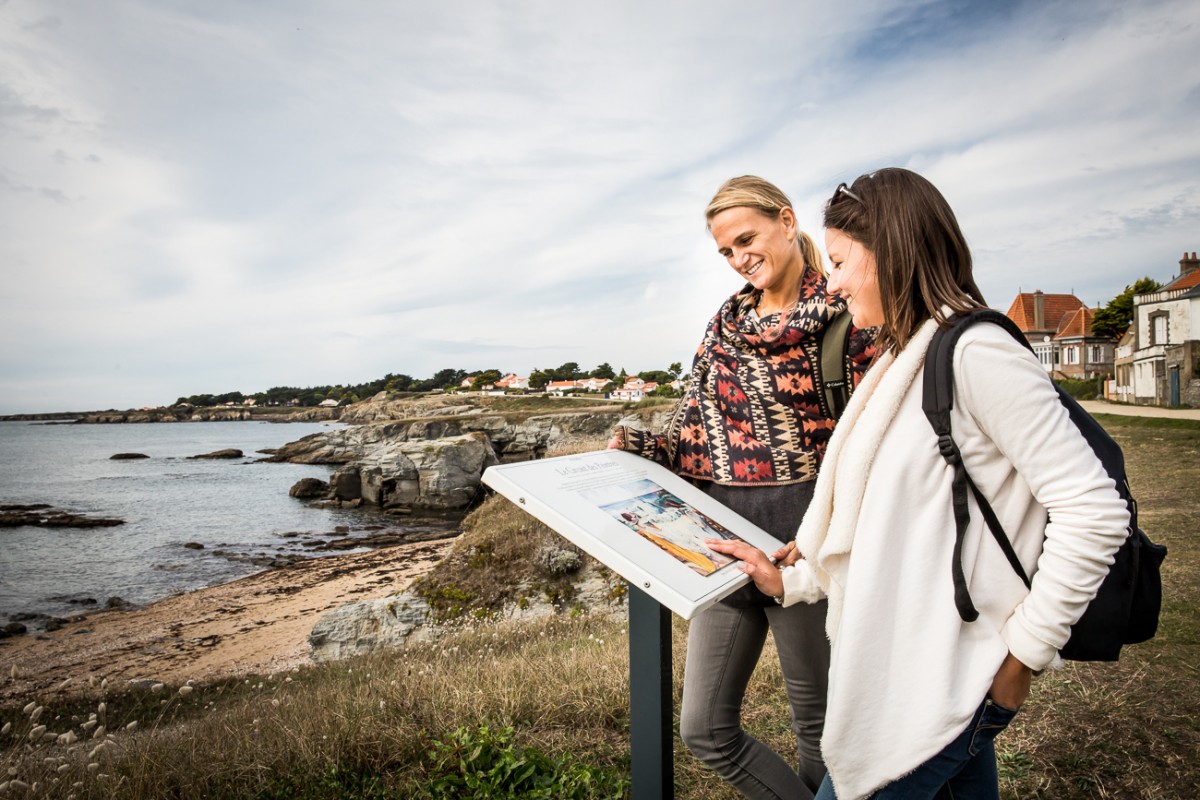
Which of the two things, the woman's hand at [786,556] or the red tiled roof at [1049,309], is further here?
the red tiled roof at [1049,309]

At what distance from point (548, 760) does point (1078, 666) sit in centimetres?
365

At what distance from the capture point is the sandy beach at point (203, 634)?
10914 millimetres

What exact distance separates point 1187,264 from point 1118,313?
7.14 m

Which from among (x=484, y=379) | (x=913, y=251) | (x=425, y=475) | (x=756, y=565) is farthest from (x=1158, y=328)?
(x=484, y=379)

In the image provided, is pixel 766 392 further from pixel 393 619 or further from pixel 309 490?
pixel 309 490

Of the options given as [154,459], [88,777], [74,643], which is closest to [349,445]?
[154,459]

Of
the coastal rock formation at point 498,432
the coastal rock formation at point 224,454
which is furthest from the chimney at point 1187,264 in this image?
the coastal rock formation at point 224,454

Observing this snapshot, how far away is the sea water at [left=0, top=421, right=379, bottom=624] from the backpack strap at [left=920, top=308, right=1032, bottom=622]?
19.7 metres

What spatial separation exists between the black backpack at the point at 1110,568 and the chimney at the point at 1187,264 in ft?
149

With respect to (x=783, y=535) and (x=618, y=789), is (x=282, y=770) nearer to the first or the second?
(x=618, y=789)

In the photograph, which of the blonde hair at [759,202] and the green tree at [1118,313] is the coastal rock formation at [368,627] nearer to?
the blonde hair at [759,202]

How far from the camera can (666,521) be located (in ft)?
6.48

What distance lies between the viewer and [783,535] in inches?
85.7

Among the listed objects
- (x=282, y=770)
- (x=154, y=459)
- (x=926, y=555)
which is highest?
(x=926, y=555)
